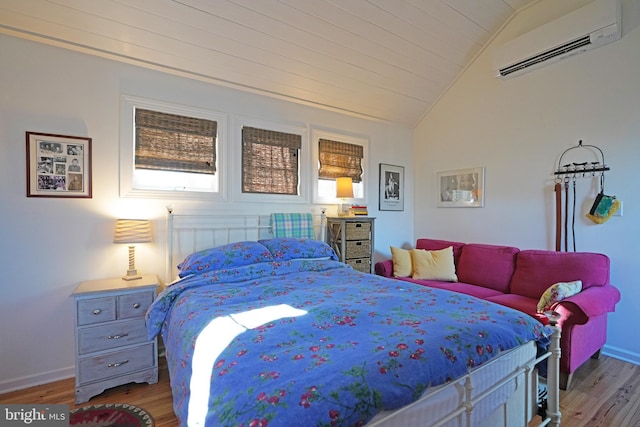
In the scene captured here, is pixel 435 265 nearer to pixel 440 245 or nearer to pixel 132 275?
pixel 440 245

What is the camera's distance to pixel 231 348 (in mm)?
1120

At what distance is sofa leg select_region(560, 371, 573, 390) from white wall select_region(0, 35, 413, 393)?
332cm

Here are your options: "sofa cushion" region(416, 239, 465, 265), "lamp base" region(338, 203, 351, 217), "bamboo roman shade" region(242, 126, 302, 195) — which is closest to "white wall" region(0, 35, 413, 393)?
"bamboo roman shade" region(242, 126, 302, 195)

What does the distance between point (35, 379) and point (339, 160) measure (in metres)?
3.44

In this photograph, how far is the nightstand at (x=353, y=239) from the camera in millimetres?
3367

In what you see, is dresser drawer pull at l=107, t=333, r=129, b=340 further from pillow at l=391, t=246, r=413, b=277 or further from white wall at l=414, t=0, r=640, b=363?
white wall at l=414, t=0, r=640, b=363

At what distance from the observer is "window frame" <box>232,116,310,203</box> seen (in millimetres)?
3123

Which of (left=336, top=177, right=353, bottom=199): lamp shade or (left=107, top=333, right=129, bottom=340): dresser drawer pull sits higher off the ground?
(left=336, top=177, right=353, bottom=199): lamp shade

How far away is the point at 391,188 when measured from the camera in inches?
170

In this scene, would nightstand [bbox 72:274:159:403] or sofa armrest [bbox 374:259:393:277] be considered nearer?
nightstand [bbox 72:274:159:403]

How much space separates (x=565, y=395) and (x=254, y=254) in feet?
8.22

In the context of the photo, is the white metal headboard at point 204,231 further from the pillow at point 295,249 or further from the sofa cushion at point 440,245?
the sofa cushion at point 440,245

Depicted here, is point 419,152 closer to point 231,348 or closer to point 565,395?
point 565,395

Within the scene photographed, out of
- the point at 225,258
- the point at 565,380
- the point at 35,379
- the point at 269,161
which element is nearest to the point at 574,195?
the point at 565,380
